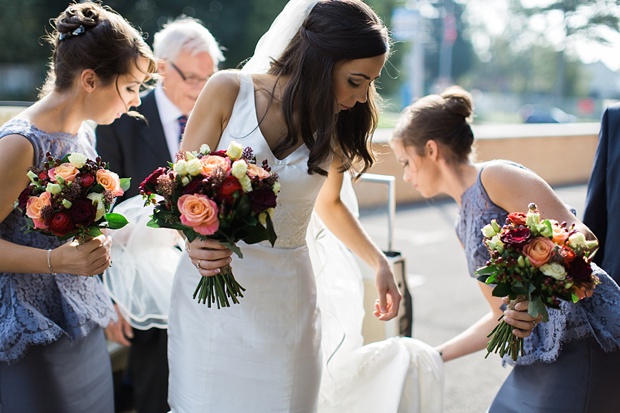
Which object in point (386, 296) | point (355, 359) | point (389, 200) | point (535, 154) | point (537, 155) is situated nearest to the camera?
point (386, 296)

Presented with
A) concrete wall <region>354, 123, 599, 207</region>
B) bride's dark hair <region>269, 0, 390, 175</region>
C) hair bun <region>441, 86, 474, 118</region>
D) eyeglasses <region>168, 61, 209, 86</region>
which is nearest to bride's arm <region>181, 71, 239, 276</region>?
bride's dark hair <region>269, 0, 390, 175</region>

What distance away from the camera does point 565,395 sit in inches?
86.7

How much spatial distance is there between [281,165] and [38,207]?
776mm

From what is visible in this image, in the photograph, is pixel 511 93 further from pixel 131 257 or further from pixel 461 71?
pixel 131 257

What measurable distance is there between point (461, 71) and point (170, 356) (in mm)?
63824

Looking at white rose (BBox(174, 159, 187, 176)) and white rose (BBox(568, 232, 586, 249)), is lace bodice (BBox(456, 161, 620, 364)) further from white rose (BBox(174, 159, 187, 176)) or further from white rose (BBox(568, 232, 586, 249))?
white rose (BBox(174, 159, 187, 176))

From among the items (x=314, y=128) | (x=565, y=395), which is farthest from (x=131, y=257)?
(x=565, y=395)

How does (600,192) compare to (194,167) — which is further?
(600,192)

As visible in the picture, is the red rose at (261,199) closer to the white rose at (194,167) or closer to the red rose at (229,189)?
the red rose at (229,189)

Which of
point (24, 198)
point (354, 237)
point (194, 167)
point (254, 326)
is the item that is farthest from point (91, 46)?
point (354, 237)

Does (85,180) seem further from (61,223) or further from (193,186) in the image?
(193,186)

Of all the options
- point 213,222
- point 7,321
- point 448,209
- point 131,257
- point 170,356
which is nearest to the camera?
point 213,222

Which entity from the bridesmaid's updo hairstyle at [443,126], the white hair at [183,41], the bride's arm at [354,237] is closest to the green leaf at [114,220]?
the bride's arm at [354,237]

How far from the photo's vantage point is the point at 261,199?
5.71ft
